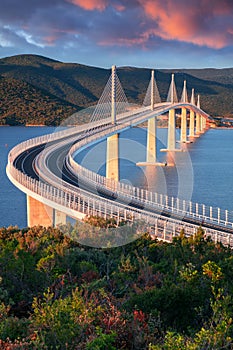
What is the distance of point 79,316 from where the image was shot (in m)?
6.92

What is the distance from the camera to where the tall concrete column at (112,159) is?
37.8 meters

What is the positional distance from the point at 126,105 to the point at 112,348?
1996 inches

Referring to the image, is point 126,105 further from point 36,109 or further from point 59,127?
point 36,109

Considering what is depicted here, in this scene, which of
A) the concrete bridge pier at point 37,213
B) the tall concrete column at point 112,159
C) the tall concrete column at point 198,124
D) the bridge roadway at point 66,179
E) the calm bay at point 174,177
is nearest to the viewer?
the bridge roadway at point 66,179

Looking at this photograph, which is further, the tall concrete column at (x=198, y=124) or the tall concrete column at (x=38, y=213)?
the tall concrete column at (x=198, y=124)

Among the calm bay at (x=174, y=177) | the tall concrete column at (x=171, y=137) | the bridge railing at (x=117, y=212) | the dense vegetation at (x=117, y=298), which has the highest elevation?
the dense vegetation at (x=117, y=298)

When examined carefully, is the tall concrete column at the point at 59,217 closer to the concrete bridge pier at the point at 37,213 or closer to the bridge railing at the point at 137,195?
the concrete bridge pier at the point at 37,213

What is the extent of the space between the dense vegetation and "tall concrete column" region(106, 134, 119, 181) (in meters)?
21.9

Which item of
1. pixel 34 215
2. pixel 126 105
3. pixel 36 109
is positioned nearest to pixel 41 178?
pixel 34 215

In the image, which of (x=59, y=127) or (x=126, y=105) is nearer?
(x=126, y=105)

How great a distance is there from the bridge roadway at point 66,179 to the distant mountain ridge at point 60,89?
8609 centimetres

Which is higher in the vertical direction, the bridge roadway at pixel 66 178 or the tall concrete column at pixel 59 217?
the bridge roadway at pixel 66 178

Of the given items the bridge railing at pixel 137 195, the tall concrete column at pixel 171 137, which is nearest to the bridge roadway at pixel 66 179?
the bridge railing at pixel 137 195

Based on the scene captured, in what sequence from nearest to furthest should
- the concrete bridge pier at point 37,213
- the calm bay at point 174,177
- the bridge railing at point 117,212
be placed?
the bridge railing at point 117,212 < the concrete bridge pier at point 37,213 < the calm bay at point 174,177
